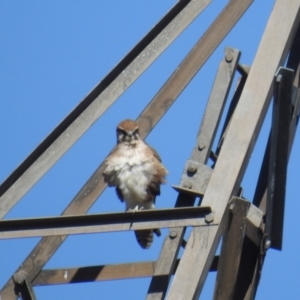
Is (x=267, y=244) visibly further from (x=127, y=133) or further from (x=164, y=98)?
(x=127, y=133)

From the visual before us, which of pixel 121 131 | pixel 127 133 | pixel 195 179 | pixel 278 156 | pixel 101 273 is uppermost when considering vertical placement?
pixel 121 131

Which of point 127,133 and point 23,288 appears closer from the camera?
point 23,288

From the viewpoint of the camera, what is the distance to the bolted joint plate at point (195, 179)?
4.79 m

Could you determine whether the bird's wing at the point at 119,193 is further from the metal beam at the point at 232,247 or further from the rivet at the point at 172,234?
the metal beam at the point at 232,247

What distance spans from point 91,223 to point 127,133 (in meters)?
2.28

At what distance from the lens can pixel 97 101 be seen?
4918 mm

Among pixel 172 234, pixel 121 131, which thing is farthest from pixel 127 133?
pixel 172 234

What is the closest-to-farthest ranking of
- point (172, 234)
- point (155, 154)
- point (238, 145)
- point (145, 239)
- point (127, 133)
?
point (238, 145)
point (172, 234)
point (127, 133)
point (155, 154)
point (145, 239)

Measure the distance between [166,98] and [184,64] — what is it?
265mm

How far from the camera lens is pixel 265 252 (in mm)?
5367

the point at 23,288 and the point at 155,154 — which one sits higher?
the point at 155,154

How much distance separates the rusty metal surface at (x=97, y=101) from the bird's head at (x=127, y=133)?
147 cm

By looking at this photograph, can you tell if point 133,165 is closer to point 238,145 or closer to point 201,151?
point 201,151

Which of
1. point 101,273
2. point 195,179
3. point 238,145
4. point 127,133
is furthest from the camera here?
point 127,133
